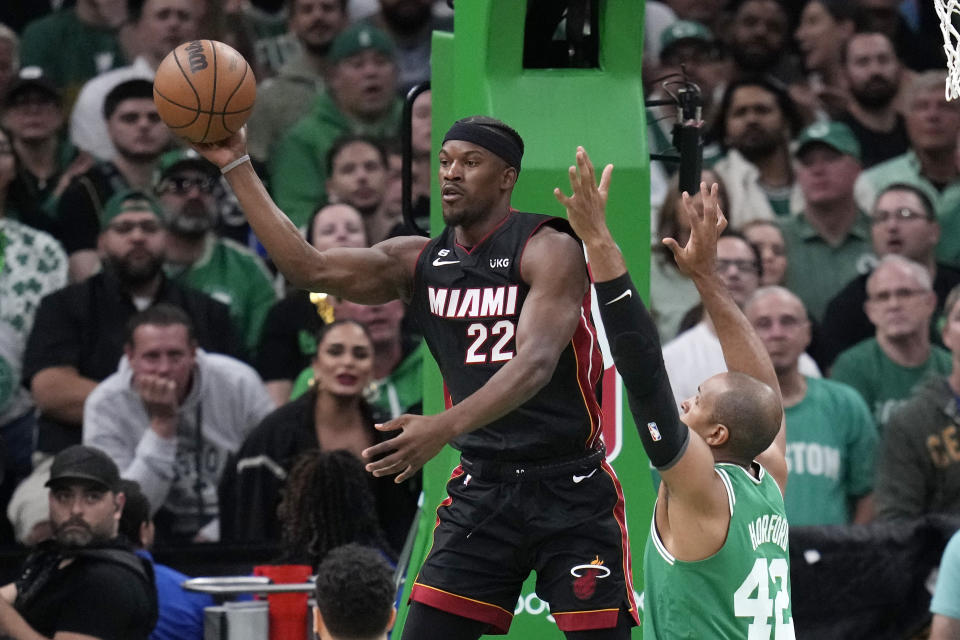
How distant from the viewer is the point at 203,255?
9.24 meters

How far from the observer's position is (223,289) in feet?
30.1

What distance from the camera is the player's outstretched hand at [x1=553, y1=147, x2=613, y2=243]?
168 inches

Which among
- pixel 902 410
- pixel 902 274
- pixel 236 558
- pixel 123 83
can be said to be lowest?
→ pixel 236 558

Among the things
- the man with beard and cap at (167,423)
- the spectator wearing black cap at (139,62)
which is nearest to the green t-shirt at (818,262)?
the man with beard and cap at (167,423)

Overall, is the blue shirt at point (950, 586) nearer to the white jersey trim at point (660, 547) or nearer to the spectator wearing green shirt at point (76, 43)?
the white jersey trim at point (660, 547)

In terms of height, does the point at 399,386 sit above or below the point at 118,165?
below

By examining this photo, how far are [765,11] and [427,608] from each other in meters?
7.03

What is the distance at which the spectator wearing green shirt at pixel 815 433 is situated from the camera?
8.22 meters

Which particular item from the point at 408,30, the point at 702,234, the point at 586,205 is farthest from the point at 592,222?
the point at 408,30

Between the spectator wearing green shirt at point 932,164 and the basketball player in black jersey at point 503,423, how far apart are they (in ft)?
18.7

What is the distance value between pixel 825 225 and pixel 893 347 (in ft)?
3.92

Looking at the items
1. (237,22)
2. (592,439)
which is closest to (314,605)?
(592,439)

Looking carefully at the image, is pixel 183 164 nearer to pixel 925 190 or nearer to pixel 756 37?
pixel 756 37

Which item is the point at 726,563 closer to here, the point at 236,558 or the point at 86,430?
the point at 236,558
